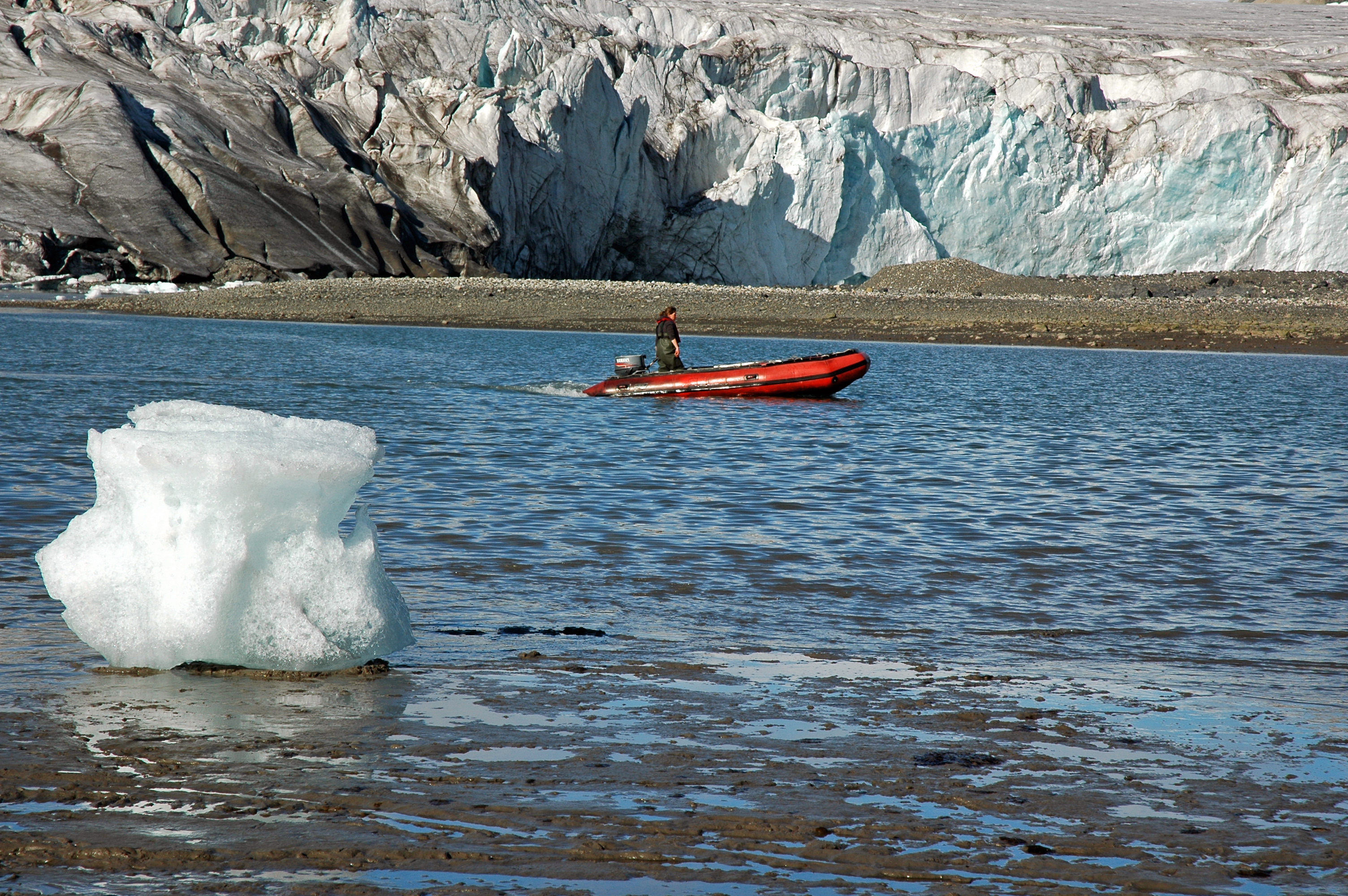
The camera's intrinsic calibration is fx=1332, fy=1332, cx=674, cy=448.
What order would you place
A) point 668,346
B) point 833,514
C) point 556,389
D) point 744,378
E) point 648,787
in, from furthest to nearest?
point 556,389 < point 668,346 < point 744,378 < point 833,514 < point 648,787

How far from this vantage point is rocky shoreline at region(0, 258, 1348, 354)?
3494 cm

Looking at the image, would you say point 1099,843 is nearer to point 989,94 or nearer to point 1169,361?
point 1169,361

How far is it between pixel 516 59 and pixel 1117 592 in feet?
156

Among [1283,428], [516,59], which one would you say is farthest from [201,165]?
[1283,428]

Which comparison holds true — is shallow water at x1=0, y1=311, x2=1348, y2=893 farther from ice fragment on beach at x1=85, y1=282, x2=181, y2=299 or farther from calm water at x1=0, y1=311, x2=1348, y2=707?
ice fragment on beach at x1=85, y1=282, x2=181, y2=299

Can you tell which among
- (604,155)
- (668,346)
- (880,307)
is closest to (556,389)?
(668,346)

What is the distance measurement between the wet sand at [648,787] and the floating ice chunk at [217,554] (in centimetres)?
17

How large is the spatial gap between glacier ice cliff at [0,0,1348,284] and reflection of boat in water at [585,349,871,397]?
2725cm

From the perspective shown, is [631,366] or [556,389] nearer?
[631,366]

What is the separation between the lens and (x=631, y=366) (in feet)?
67.3

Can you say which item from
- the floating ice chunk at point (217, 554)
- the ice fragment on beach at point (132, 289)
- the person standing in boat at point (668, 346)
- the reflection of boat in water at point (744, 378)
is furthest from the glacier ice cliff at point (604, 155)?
the floating ice chunk at point (217, 554)

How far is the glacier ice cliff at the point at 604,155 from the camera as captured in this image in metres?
45.0

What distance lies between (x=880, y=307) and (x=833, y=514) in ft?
98.1

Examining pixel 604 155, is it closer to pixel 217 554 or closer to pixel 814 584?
pixel 814 584
